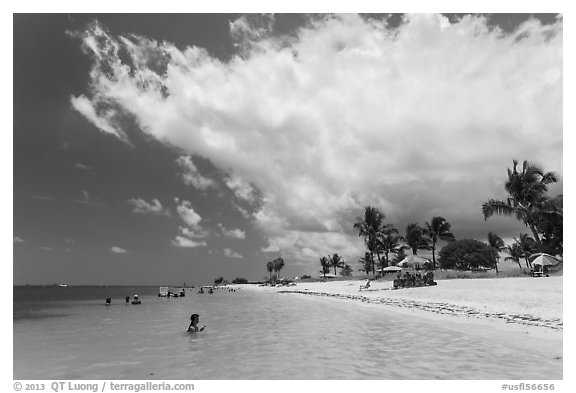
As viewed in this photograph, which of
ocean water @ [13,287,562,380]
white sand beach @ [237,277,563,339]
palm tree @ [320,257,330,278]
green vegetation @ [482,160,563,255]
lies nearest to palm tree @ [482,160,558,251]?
green vegetation @ [482,160,563,255]

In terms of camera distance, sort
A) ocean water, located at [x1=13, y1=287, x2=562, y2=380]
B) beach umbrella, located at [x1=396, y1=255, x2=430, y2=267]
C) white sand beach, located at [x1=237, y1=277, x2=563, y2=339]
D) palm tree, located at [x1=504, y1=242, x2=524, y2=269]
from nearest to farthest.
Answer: ocean water, located at [x1=13, y1=287, x2=562, y2=380], white sand beach, located at [x1=237, y1=277, x2=563, y2=339], beach umbrella, located at [x1=396, y1=255, x2=430, y2=267], palm tree, located at [x1=504, y1=242, x2=524, y2=269]

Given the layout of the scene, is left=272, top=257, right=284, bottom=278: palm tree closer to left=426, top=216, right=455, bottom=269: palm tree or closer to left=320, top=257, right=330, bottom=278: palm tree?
left=320, top=257, right=330, bottom=278: palm tree

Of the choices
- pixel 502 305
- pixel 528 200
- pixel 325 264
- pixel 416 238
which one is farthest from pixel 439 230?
pixel 325 264

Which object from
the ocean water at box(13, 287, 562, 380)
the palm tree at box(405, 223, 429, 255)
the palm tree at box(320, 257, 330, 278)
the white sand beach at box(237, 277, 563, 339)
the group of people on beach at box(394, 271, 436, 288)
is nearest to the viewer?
the ocean water at box(13, 287, 562, 380)

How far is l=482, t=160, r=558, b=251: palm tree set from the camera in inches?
1524

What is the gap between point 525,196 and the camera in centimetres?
3916

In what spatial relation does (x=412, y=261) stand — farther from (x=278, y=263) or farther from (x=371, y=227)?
(x=278, y=263)

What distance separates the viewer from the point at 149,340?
16.0 meters

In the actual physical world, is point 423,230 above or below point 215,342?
above
